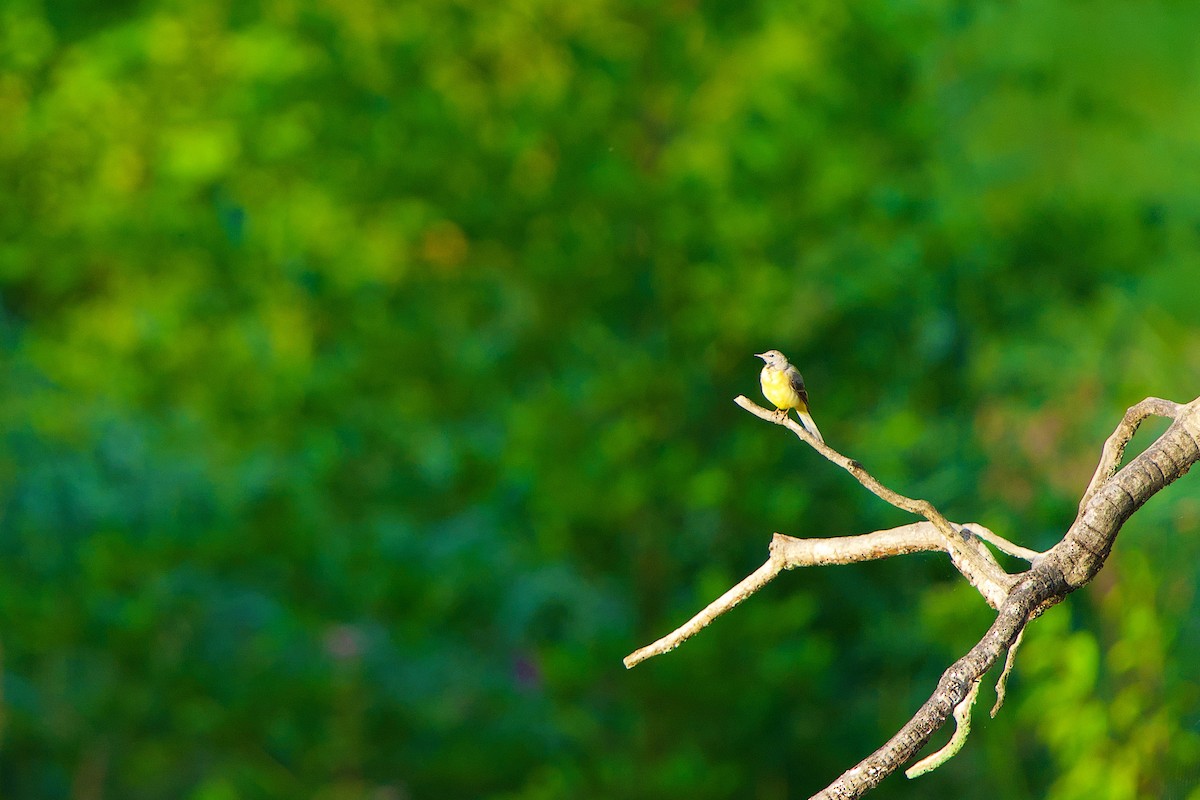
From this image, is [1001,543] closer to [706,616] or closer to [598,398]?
[706,616]

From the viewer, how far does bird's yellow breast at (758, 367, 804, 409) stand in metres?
0.90

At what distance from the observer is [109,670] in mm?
3125

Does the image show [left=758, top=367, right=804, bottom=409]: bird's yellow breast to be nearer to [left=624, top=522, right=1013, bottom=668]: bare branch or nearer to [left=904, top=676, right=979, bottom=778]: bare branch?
[left=624, top=522, right=1013, bottom=668]: bare branch

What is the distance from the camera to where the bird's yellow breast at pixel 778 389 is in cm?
90

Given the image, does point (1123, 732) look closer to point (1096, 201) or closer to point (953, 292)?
point (953, 292)

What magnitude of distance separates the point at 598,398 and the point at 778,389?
2036 mm

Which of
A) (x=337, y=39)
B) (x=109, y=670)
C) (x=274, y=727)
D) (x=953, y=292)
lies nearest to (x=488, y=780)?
(x=274, y=727)

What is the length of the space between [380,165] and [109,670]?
1.40m

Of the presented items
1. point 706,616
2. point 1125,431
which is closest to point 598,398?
point 1125,431

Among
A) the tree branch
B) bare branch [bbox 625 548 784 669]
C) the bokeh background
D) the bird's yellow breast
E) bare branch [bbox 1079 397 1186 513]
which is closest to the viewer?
the tree branch

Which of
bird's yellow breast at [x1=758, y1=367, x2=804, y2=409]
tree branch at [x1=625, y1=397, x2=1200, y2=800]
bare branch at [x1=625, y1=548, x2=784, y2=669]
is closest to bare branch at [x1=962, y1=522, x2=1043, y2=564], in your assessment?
tree branch at [x1=625, y1=397, x2=1200, y2=800]

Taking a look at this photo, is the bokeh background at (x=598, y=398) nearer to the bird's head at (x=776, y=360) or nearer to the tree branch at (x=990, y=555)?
the bird's head at (x=776, y=360)

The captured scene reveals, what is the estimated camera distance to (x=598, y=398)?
9.64ft

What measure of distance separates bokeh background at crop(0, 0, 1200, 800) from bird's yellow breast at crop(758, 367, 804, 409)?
1.77 m
